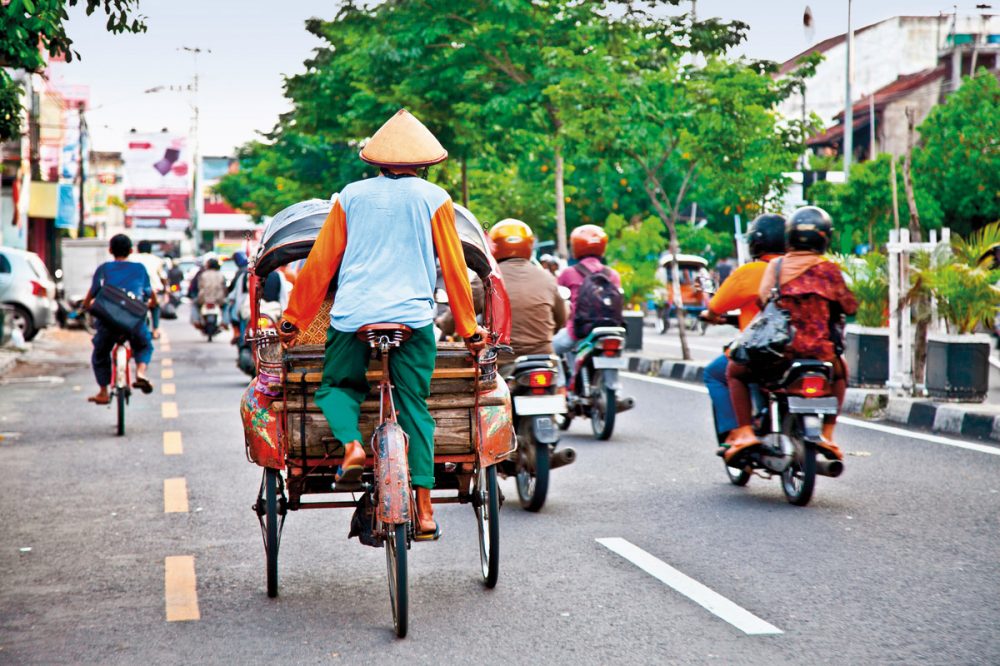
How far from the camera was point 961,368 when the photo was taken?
40.3 ft

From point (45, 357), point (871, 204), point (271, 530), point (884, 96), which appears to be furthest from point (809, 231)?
point (884, 96)

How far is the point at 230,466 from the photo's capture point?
9.59m

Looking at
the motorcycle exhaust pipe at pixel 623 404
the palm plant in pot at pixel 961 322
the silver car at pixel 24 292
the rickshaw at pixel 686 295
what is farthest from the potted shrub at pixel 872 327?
the silver car at pixel 24 292

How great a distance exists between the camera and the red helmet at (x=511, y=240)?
28.0 feet

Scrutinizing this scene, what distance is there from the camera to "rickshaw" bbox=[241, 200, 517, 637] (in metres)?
5.01

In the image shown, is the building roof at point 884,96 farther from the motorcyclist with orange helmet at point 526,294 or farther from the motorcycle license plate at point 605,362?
the motorcyclist with orange helmet at point 526,294

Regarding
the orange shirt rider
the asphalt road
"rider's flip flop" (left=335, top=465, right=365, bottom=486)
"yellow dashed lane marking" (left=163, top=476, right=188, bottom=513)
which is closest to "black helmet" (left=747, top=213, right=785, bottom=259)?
the orange shirt rider

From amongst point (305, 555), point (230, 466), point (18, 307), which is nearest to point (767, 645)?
point (305, 555)

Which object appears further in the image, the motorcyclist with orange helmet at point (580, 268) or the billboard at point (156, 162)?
the billboard at point (156, 162)

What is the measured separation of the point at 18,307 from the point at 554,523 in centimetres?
1930

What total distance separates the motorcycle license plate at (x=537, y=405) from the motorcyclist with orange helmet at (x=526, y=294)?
0.69 m

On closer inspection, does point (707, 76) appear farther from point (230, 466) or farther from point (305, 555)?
point (305, 555)

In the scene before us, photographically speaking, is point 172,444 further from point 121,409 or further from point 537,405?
point 537,405

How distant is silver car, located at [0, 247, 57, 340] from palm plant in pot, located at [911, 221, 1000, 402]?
17.0 meters
